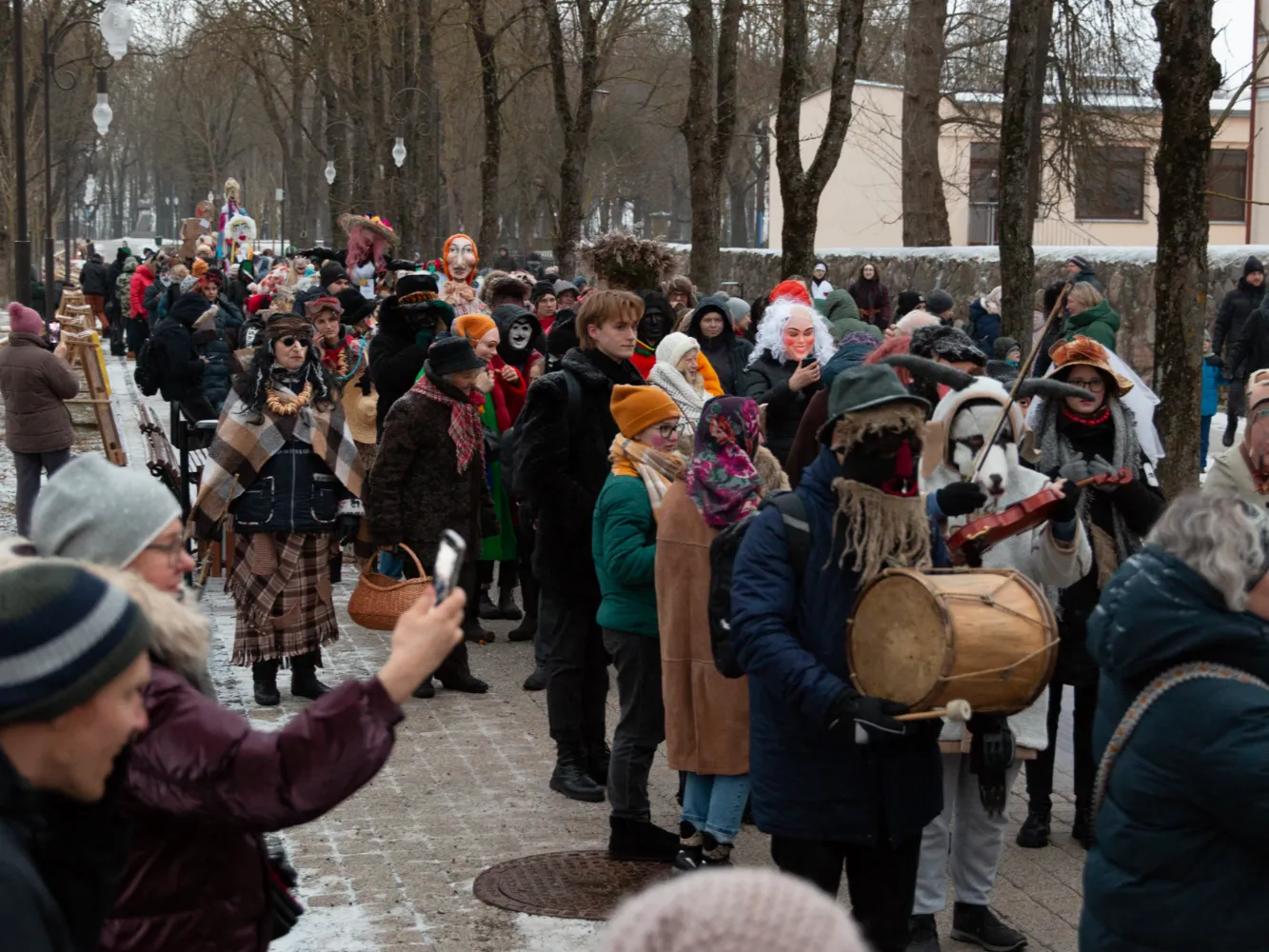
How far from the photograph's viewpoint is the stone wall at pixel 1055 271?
21266mm

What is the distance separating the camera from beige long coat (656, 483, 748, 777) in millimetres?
6145

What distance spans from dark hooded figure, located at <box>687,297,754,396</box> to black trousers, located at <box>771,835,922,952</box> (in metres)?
7.07

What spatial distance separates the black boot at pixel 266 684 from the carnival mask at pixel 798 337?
3.43m

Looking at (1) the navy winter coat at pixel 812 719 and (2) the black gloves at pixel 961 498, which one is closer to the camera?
(1) the navy winter coat at pixel 812 719

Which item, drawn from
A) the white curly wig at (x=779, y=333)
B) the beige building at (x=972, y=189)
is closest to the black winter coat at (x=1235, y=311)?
Result: the white curly wig at (x=779, y=333)

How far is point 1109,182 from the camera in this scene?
31734 millimetres

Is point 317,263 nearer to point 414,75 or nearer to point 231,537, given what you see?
point 414,75

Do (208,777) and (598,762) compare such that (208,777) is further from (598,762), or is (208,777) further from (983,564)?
(598,762)

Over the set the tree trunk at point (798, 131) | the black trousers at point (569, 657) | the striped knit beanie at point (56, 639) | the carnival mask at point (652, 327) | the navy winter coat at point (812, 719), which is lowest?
the black trousers at point (569, 657)

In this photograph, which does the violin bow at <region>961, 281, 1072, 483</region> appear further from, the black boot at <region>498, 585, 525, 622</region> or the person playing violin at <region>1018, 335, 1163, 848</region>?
the black boot at <region>498, 585, 525, 622</region>

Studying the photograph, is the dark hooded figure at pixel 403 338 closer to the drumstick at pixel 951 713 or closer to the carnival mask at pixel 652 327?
the carnival mask at pixel 652 327

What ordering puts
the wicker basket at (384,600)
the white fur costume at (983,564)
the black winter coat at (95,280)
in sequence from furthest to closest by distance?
1. the black winter coat at (95,280)
2. the wicker basket at (384,600)
3. the white fur costume at (983,564)

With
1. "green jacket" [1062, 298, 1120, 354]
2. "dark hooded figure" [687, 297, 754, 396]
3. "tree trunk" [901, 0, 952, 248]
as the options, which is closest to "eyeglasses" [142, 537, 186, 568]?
"dark hooded figure" [687, 297, 754, 396]

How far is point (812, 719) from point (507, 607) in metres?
6.99
